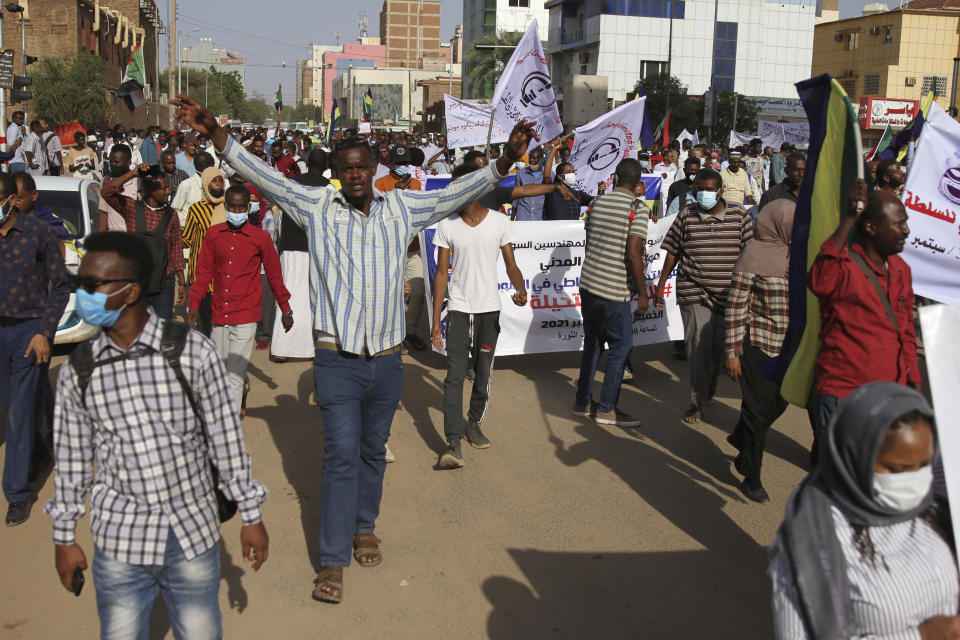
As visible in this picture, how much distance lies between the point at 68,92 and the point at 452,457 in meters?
38.3

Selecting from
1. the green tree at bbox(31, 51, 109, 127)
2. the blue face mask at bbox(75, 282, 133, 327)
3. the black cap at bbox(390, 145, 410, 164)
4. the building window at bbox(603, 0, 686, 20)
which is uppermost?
the building window at bbox(603, 0, 686, 20)

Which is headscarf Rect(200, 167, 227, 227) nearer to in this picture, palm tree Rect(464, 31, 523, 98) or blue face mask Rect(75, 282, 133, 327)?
A: blue face mask Rect(75, 282, 133, 327)

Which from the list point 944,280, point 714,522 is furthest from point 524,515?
point 944,280

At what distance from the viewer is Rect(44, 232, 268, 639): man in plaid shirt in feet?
9.23

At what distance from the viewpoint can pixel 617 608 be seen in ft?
14.3

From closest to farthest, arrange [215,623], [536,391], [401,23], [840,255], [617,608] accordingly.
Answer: [215,623] < [840,255] < [617,608] < [536,391] < [401,23]

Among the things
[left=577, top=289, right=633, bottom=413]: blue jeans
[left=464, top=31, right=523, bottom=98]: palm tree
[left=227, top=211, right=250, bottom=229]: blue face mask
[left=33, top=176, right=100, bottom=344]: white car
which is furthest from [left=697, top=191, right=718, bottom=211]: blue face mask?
[left=464, top=31, right=523, bottom=98]: palm tree

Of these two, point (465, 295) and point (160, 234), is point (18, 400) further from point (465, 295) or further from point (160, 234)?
point (465, 295)

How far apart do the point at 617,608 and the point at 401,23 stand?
7754 inches

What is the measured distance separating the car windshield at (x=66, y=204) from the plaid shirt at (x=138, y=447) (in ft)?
24.6

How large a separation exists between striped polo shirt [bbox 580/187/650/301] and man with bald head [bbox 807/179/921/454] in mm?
3008

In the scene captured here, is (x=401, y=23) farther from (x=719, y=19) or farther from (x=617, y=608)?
(x=617, y=608)

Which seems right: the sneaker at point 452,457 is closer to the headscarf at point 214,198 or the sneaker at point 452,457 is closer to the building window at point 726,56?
the headscarf at point 214,198

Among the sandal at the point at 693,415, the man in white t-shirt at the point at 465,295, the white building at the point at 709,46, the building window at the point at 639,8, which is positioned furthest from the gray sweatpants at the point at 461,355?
the building window at the point at 639,8
